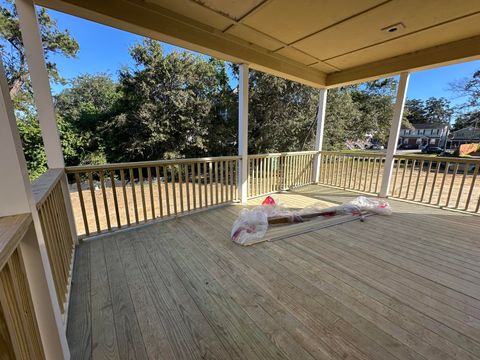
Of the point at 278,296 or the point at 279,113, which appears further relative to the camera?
the point at 279,113

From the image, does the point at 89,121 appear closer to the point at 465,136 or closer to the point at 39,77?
the point at 39,77

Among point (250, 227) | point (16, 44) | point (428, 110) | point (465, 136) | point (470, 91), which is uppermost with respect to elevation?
point (428, 110)

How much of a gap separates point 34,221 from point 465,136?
25359mm

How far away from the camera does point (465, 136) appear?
17016 mm

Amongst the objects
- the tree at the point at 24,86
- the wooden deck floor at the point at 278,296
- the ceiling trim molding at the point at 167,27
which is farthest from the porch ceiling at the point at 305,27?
the tree at the point at 24,86

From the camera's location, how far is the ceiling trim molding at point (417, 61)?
9.75 ft

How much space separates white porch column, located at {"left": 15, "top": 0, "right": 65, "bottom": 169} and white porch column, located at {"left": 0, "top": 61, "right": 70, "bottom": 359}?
4.80 ft

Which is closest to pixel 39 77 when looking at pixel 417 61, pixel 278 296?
pixel 278 296

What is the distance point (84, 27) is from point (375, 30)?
1058cm

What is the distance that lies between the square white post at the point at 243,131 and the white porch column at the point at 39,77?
240 cm

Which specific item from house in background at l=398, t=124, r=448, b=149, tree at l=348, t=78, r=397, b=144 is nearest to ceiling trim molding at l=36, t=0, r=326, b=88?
tree at l=348, t=78, r=397, b=144

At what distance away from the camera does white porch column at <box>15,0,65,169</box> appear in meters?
1.80

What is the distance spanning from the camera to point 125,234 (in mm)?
2561

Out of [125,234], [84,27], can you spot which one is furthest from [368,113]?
[84,27]
